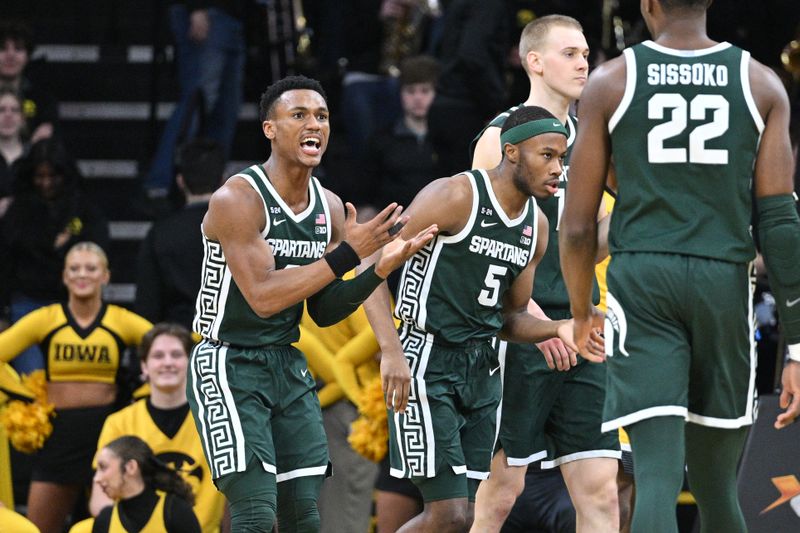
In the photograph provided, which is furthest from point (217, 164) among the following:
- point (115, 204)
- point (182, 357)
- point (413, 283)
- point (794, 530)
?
point (794, 530)

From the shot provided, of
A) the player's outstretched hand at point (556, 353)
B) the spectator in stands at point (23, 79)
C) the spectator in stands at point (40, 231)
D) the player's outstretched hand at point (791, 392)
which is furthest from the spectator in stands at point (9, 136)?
the player's outstretched hand at point (791, 392)

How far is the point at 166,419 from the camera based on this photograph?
910 cm

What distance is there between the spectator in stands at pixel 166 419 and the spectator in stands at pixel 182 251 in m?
0.81

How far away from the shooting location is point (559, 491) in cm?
816

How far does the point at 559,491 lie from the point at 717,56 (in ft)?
12.5

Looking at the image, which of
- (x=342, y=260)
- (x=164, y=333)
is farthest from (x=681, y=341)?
(x=164, y=333)

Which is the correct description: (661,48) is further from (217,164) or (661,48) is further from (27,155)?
(27,155)

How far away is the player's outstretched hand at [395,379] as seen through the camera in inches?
246

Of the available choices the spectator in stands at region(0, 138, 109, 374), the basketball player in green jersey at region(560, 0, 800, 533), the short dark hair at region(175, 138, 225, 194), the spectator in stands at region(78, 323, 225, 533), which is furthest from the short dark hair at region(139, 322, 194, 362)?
the basketball player in green jersey at region(560, 0, 800, 533)

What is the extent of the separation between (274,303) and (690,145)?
6.25 feet

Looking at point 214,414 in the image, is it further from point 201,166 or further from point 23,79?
point 23,79

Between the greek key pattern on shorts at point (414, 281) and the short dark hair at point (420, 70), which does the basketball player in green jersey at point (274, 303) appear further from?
the short dark hair at point (420, 70)

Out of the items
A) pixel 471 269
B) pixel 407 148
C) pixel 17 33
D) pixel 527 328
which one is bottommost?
pixel 527 328

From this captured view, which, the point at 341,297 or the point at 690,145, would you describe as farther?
the point at 341,297
